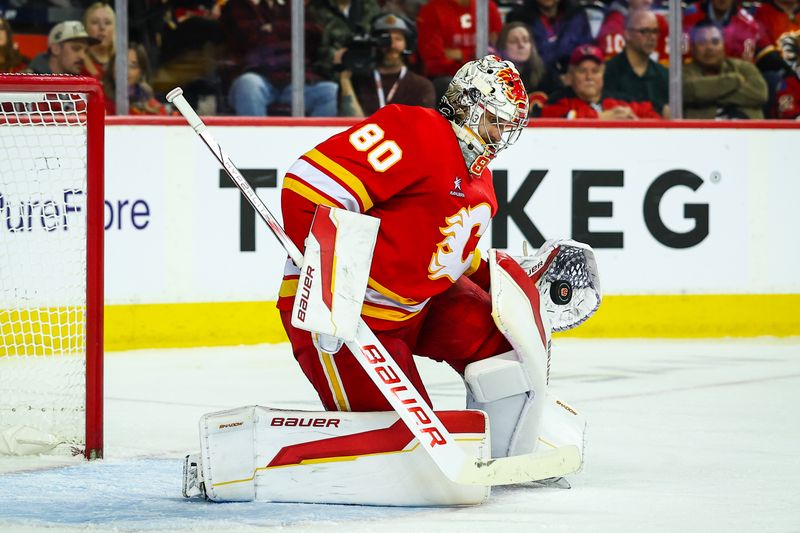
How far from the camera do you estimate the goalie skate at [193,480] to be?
3424 millimetres

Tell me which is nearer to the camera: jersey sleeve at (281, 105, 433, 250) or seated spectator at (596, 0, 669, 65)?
jersey sleeve at (281, 105, 433, 250)

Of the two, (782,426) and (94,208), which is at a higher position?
(94,208)

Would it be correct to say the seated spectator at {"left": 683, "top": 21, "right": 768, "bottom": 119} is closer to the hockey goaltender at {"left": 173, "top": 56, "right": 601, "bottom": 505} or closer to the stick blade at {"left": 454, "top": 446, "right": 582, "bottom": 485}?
the hockey goaltender at {"left": 173, "top": 56, "right": 601, "bottom": 505}

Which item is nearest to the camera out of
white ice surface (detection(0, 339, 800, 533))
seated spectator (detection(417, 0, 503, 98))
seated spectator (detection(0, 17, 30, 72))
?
white ice surface (detection(0, 339, 800, 533))

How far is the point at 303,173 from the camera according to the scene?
11.0 feet

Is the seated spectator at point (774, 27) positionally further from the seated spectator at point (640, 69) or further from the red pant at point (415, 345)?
the red pant at point (415, 345)

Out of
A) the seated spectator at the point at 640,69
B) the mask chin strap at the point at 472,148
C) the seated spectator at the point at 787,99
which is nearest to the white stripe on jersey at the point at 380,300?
the mask chin strap at the point at 472,148

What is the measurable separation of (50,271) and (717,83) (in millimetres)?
3482

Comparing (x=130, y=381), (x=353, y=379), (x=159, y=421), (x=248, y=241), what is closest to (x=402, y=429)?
(x=353, y=379)

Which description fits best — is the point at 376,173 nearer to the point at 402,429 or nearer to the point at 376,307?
the point at 376,307

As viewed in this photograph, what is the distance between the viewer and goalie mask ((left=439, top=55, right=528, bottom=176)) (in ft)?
11.6

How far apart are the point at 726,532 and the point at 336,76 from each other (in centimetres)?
429

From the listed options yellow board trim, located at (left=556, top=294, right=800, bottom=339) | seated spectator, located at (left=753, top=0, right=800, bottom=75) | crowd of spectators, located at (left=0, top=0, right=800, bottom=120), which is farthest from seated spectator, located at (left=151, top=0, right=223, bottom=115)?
seated spectator, located at (left=753, top=0, right=800, bottom=75)

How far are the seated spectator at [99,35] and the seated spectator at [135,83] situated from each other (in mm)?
35
